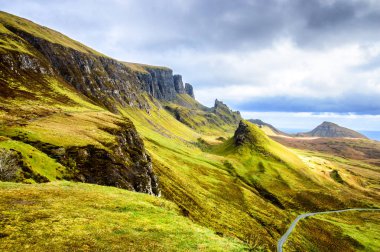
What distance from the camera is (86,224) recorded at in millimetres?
31438

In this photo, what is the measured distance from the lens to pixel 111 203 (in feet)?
137

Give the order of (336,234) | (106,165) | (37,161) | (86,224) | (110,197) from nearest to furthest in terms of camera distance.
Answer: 1. (86,224)
2. (110,197)
3. (37,161)
4. (106,165)
5. (336,234)

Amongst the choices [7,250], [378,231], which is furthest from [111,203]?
[378,231]

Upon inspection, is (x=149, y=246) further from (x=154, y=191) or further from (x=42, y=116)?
(x=42, y=116)

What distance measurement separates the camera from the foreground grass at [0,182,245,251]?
26.3 metres

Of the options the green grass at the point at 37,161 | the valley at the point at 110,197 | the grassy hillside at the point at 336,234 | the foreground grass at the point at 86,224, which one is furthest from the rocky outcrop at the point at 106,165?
the grassy hillside at the point at 336,234

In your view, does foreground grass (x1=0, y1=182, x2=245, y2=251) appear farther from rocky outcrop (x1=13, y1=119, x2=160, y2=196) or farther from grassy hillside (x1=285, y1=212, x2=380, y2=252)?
grassy hillside (x1=285, y1=212, x2=380, y2=252)

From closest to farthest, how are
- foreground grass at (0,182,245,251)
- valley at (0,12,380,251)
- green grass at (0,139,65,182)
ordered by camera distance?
1. foreground grass at (0,182,245,251)
2. valley at (0,12,380,251)
3. green grass at (0,139,65,182)

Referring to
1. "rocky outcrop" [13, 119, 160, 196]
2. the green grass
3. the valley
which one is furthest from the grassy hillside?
the green grass

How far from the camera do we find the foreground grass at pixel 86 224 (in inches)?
1036

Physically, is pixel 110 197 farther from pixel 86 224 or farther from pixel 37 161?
pixel 37 161

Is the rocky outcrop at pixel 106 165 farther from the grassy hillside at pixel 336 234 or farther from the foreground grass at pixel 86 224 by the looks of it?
the grassy hillside at pixel 336 234

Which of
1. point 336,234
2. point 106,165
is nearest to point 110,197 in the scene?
point 106,165

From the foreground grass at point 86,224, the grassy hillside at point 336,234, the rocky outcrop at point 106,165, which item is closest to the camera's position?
the foreground grass at point 86,224
